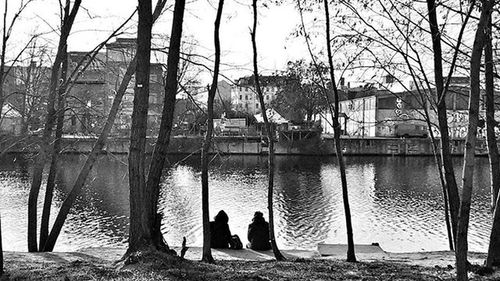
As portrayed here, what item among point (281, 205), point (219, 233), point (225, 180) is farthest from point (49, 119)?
point (225, 180)

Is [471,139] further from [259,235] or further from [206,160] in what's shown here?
[259,235]

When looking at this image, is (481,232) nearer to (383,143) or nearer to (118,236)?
(118,236)

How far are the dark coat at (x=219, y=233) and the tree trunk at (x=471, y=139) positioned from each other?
7742 millimetres

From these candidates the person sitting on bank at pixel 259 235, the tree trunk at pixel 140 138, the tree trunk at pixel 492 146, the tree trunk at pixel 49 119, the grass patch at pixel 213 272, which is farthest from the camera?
the person sitting on bank at pixel 259 235

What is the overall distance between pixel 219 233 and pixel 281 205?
14.9 metres

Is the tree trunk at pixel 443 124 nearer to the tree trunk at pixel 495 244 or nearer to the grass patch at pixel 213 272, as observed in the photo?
the tree trunk at pixel 495 244

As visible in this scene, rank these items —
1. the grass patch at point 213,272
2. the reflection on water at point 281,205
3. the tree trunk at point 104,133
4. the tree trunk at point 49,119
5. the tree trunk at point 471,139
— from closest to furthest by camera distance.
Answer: the tree trunk at point 471,139, the grass patch at point 213,272, the tree trunk at point 104,133, the tree trunk at point 49,119, the reflection on water at point 281,205

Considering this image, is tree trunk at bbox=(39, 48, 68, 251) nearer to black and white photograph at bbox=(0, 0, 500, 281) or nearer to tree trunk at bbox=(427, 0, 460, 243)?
black and white photograph at bbox=(0, 0, 500, 281)

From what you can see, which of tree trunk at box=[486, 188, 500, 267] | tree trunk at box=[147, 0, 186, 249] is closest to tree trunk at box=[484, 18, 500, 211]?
tree trunk at box=[486, 188, 500, 267]

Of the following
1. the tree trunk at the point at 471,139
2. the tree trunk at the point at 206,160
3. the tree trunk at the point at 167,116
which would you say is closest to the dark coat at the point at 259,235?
the tree trunk at the point at 206,160

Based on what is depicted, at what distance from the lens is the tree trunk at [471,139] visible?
5.63 m

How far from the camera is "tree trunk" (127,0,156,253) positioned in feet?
25.4

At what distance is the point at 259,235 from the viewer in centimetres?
1302

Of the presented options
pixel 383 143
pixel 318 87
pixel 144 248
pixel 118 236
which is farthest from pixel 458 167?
pixel 144 248
